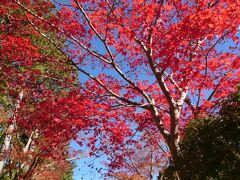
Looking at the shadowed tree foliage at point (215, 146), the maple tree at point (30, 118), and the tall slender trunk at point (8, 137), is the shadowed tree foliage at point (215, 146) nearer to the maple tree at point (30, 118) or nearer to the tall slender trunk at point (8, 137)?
the maple tree at point (30, 118)

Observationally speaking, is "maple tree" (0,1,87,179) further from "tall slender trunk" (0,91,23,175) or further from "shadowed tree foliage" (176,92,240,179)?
"shadowed tree foliage" (176,92,240,179)

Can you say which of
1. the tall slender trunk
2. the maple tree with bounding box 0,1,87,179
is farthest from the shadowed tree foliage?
the tall slender trunk

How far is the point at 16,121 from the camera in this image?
50.0 feet

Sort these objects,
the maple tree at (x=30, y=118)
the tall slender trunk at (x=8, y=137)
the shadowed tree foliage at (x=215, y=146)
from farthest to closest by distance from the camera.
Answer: the tall slender trunk at (x=8, y=137) < the maple tree at (x=30, y=118) < the shadowed tree foliage at (x=215, y=146)

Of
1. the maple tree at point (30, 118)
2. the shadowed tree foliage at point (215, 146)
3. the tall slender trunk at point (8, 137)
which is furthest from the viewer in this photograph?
the tall slender trunk at point (8, 137)

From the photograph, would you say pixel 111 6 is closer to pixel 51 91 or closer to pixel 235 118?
pixel 235 118

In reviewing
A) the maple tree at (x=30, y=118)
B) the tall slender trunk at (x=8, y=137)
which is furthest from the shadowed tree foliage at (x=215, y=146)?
the tall slender trunk at (x=8, y=137)

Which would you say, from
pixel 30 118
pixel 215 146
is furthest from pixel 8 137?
pixel 215 146

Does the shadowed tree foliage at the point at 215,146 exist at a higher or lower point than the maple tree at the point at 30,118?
lower

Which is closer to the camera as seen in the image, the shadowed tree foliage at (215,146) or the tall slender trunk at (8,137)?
the shadowed tree foliage at (215,146)

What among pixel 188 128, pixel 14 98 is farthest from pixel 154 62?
pixel 14 98

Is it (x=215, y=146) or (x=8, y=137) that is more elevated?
(x=8, y=137)

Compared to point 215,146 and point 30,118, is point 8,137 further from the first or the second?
point 215,146

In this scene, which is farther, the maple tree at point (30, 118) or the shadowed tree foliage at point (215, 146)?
the maple tree at point (30, 118)
